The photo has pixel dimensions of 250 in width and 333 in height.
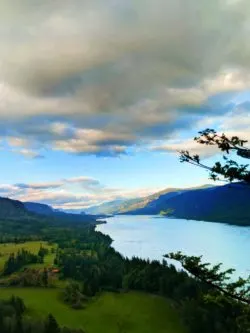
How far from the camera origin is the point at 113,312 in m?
99.9

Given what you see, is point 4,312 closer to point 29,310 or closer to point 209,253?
point 29,310

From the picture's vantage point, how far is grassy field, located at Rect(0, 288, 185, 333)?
89.1 meters

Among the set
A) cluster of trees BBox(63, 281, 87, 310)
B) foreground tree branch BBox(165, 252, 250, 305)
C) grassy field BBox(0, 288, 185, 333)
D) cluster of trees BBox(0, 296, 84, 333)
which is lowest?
grassy field BBox(0, 288, 185, 333)

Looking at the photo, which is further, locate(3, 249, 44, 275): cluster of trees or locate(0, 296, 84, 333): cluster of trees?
locate(3, 249, 44, 275): cluster of trees

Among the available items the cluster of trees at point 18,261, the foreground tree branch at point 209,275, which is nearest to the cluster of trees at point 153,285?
the cluster of trees at point 18,261

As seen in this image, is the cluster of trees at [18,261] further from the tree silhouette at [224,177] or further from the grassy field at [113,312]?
the tree silhouette at [224,177]

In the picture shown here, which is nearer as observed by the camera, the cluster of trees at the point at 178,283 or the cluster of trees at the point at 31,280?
the cluster of trees at the point at 178,283

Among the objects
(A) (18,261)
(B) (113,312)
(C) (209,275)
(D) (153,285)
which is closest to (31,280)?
(A) (18,261)

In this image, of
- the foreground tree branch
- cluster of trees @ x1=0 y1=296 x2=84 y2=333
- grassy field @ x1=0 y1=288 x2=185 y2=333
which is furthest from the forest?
the foreground tree branch

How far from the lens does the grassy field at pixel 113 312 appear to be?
3509 inches

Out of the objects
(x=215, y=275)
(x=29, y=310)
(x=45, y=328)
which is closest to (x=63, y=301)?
(x=29, y=310)

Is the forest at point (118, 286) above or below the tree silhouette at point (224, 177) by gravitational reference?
below

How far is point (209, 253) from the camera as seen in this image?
168000 mm

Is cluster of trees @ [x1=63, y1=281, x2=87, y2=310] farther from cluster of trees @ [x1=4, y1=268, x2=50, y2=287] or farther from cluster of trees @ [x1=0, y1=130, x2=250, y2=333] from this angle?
cluster of trees @ [x1=4, y1=268, x2=50, y2=287]
